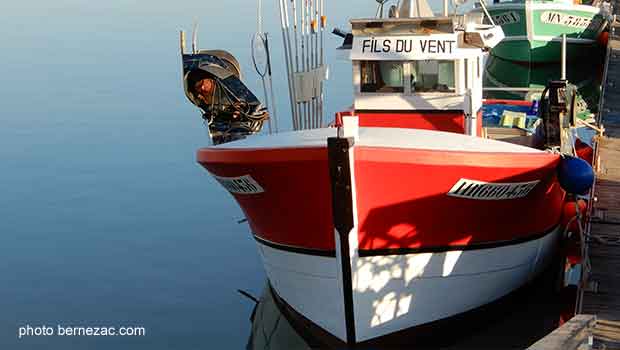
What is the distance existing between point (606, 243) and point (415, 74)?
130 inches

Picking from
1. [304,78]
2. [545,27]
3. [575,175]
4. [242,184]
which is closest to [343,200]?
[242,184]

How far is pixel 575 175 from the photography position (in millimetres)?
11352

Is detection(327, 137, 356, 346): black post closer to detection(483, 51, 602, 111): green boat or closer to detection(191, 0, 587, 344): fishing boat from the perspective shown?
detection(191, 0, 587, 344): fishing boat

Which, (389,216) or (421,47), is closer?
(389,216)

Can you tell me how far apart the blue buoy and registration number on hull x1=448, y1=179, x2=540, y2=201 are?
421mm

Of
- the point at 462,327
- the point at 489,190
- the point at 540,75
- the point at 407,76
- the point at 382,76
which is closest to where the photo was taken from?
the point at 489,190

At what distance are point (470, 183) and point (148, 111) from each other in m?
17.9

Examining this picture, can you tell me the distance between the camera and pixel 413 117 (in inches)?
502

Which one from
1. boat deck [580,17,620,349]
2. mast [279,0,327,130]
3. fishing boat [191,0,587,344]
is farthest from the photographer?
mast [279,0,327,130]

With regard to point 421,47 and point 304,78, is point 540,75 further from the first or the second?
point 421,47

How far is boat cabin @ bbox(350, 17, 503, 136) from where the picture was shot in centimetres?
1245

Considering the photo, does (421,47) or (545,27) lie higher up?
(421,47)

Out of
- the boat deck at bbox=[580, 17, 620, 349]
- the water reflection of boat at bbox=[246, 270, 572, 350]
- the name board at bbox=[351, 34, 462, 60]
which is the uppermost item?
the name board at bbox=[351, 34, 462, 60]

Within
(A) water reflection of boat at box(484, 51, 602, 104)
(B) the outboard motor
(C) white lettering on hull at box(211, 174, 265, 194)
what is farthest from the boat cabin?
(A) water reflection of boat at box(484, 51, 602, 104)
